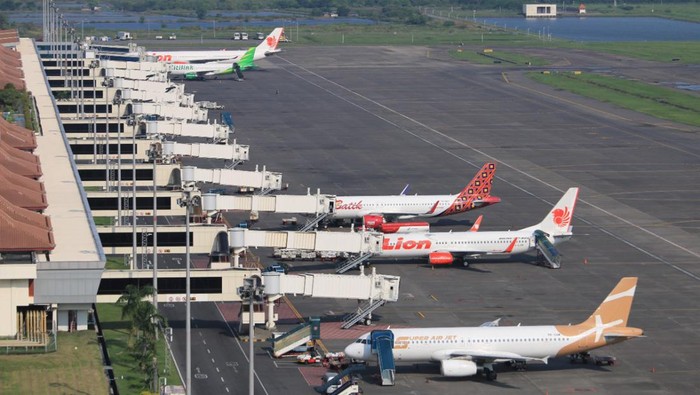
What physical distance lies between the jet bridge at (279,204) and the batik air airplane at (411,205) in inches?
160

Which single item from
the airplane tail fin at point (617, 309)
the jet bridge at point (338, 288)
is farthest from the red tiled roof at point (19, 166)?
the airplane tail fin at point (617, 309)

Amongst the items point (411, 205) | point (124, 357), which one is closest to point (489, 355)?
point (124, 357)

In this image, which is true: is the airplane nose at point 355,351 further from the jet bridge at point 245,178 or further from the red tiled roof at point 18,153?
the jet bridge at point 245,178

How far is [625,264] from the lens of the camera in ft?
392

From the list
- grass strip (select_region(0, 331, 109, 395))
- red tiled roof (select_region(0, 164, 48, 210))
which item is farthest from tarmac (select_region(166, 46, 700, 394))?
red tiled roof (select_region(0, 164, 48, 210))

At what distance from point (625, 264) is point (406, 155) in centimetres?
6446

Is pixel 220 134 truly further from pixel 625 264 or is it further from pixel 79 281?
pixel 79 281

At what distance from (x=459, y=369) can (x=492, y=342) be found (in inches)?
111

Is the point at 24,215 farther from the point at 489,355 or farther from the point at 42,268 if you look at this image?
the point at 489,355

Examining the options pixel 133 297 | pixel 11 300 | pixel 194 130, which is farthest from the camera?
pixel 194 130

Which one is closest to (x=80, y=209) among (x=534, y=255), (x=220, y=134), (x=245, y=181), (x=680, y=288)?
(x=245, y=181)

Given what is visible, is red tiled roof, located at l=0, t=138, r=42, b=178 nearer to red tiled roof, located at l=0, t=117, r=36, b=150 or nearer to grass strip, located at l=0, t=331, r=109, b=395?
red tiled roof, located at l=0, t=117, r=36, b=150

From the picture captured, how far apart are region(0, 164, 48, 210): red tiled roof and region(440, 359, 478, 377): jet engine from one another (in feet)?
124

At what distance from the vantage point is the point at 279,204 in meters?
126
